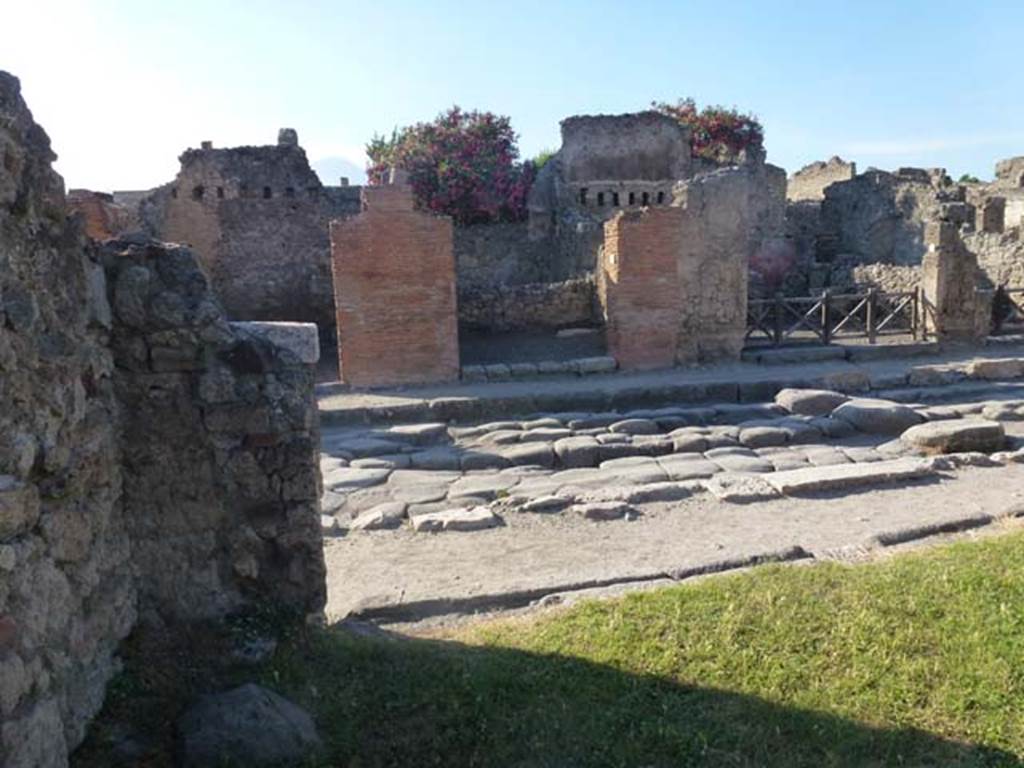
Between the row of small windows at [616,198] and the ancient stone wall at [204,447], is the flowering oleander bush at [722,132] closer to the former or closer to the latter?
the row of small windows at [616,198]

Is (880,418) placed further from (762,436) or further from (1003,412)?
(1003,412)

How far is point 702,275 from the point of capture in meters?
12.6

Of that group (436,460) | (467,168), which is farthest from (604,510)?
(467,168)

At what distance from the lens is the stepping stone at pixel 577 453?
8.22 m

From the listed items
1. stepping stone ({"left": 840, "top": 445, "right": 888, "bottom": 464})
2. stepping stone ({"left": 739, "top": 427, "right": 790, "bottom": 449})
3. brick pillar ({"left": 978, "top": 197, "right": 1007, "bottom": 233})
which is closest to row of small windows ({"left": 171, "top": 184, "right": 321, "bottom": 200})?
stepping stone ({"left": 739, "top": 427, "right": 790, "bottom": 449})

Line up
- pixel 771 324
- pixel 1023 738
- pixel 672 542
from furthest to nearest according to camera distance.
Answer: pixel 771 324 < pixel 672 542 < pixel 1023 738

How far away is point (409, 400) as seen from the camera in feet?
34.2

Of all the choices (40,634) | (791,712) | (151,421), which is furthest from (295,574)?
(791,712)

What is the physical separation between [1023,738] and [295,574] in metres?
3.05

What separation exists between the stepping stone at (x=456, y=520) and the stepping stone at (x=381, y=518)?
17 centimetres

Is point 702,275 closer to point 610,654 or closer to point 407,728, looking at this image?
point 610,654

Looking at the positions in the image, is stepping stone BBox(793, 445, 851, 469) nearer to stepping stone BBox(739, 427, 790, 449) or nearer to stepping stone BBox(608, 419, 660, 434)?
stepping stone BBox(739, 427, 790, 449)

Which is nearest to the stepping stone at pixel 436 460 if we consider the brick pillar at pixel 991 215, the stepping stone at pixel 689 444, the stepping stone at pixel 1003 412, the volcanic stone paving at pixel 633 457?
the volcanic stone paving at pixel 633 457

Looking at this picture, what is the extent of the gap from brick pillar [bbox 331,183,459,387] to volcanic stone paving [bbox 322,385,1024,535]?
6.80 feet
